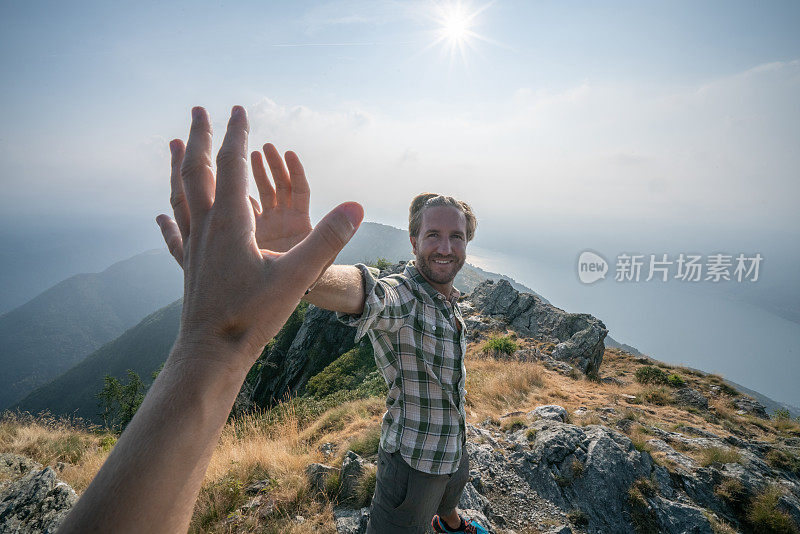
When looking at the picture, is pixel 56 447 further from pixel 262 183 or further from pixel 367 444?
pixel 262 183

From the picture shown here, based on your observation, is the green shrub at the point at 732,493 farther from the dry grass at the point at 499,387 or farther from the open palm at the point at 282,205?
the open palm at the point at 282,205

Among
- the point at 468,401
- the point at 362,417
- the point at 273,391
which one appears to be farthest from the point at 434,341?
the point at 273,391

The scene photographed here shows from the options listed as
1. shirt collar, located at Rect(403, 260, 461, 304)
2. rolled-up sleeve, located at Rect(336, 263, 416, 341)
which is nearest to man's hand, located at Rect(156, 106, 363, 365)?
rolled-up sleeve, located at Rect(336, 263, 416, 341)

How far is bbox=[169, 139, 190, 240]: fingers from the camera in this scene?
3.67ft

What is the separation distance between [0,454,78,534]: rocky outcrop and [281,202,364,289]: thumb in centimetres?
418

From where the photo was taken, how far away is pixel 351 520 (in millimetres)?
3510

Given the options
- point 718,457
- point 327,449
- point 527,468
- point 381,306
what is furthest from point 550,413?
point 381,306

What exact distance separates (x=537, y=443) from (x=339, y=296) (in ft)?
17.3

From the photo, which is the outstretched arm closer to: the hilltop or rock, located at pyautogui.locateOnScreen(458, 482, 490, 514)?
the hilltop

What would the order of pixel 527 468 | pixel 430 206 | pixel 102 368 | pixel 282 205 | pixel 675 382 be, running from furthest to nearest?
1. pixel 102 368
2. pixel 675 382
3. pixel 527 468
4. pixel 430 206
5. pixel 282 205

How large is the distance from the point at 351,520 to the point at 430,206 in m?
3.53

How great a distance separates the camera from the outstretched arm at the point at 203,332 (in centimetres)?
68

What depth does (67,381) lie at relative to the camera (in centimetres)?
8919

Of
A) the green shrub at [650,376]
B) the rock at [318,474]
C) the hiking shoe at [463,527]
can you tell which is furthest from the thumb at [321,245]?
the green shrub at [650,376]
